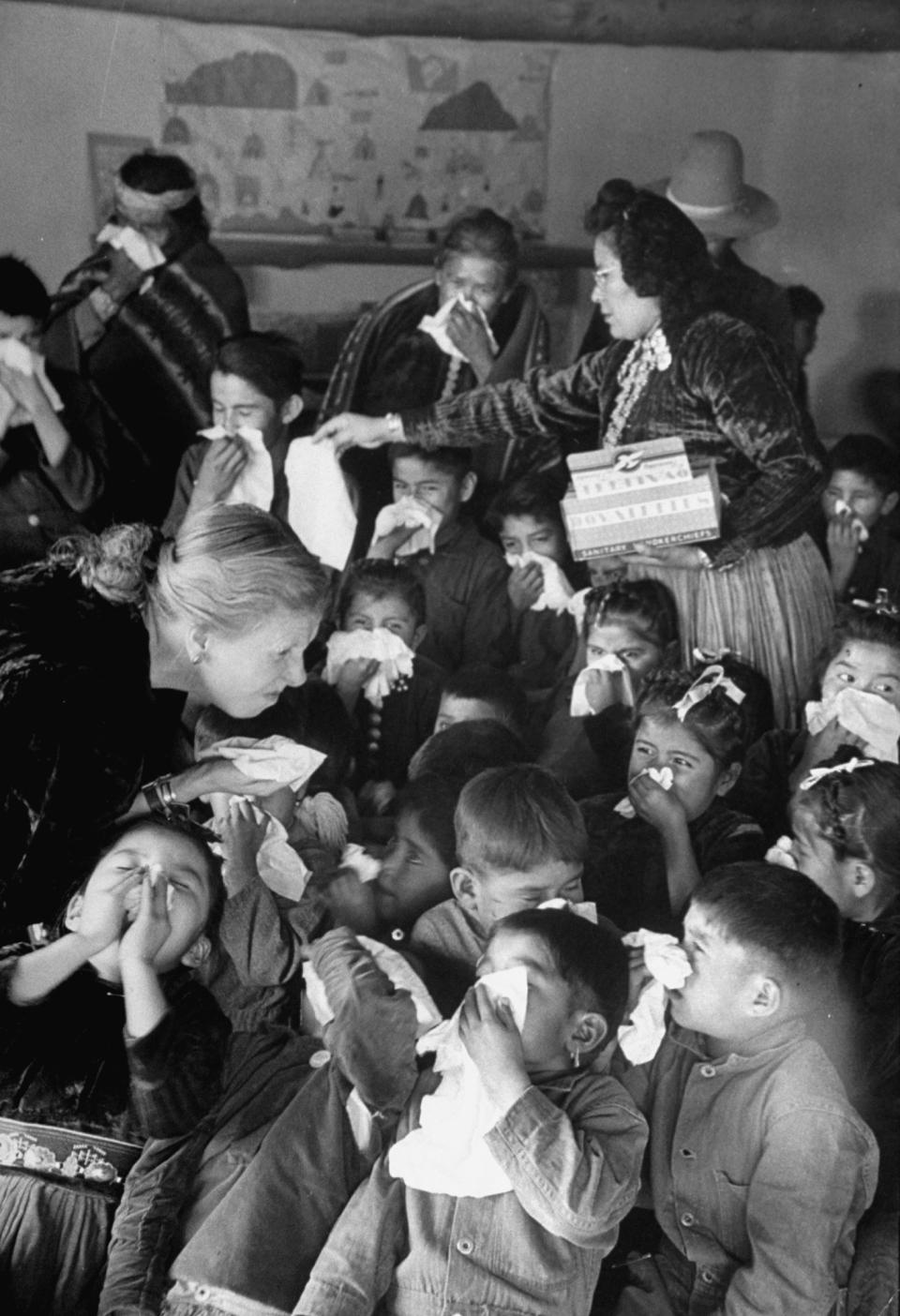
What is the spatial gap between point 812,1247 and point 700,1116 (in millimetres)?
300

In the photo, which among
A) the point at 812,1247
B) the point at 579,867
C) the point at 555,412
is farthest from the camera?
the point at 555,412

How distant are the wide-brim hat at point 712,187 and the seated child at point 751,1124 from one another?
1331 mm

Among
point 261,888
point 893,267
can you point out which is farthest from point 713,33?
point 261,888

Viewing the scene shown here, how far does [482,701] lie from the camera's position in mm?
3316

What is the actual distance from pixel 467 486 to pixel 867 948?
4.10 ft

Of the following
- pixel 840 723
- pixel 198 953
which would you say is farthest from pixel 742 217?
pixel 198 953

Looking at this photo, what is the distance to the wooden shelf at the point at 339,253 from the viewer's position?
3279 millimetres

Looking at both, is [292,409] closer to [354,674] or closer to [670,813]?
[354,674]

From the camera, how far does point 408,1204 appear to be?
290cm

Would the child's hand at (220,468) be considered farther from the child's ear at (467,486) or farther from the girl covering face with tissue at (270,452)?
the child's ear at (467,486)

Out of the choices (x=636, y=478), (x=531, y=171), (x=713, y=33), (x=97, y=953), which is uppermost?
(x=713, y=33)

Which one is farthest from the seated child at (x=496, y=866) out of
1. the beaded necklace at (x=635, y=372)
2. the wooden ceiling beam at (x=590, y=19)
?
the wooden ceiling beam at (x=590, y=19)

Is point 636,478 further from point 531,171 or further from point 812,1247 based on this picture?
point 812,1247

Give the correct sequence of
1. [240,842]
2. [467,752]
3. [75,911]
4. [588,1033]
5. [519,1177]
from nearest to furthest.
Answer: [519,1177] < [588,1033] < [75,911] < [240,842] < [467,752]
